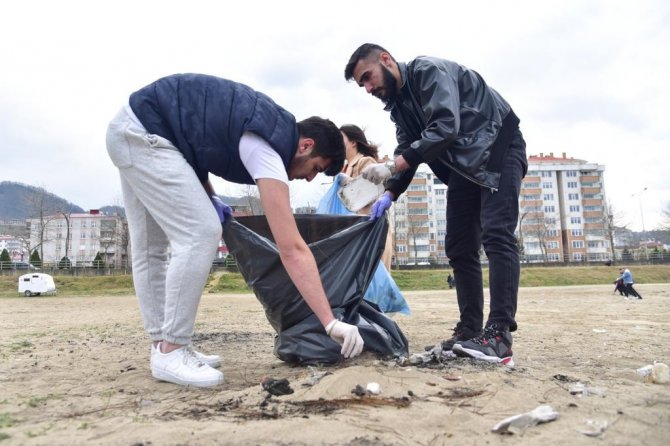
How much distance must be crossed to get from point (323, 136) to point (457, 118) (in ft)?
2.60

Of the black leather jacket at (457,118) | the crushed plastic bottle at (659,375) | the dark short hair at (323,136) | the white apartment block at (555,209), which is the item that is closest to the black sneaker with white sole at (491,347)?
the crushed plastic bottle at (659,375)

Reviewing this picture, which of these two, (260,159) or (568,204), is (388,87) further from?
(568,204)

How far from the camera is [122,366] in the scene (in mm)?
2623

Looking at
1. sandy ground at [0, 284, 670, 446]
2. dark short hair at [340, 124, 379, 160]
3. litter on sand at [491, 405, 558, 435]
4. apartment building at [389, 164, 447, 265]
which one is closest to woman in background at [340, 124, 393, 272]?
dark short hair at [340, 124, 379, 160]

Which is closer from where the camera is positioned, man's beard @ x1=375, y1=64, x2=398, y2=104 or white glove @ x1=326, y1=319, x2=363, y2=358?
white glove @ x1=326, y1=319, x2=363, y2=358

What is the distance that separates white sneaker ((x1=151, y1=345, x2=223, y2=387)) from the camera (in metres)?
2.05

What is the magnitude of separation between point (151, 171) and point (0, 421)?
1.16 metres

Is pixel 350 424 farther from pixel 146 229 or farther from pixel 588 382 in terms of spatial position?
pixel 146 229

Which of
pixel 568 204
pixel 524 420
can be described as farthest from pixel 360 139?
pixel 568 204

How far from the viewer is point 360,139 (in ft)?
14.8

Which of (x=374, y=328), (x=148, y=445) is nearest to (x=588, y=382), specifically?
(x=374, y=328)

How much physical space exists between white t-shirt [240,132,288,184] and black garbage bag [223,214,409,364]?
0.62 meters

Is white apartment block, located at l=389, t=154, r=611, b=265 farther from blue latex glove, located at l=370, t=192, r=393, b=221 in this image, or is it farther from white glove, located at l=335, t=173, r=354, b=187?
blue latex glove, located at l=370, t=192, r=393, b=221

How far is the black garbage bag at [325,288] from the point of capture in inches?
96.8
